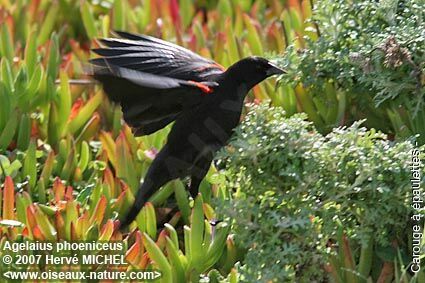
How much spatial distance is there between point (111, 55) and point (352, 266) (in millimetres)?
Result: 1206

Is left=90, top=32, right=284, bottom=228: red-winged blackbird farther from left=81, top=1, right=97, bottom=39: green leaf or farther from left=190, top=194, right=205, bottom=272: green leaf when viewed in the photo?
left=81, top=1, right=97, bottom=39: green leaf

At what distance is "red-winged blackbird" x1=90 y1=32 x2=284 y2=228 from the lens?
3.58 m

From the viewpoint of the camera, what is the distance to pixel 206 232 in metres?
3.39

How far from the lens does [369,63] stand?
346 cm

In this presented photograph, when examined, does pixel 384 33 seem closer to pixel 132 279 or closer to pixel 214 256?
pixel 214 256

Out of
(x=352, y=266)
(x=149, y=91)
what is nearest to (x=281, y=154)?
(x=352, y=266)

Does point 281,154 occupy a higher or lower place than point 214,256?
higher

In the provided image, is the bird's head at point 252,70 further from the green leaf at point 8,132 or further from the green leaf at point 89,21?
the green leaf at point 89,21

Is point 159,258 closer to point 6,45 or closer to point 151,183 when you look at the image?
point 151,183

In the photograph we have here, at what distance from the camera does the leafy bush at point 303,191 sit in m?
2.98

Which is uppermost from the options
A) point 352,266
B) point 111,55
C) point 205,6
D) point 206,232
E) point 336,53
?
point 205,6

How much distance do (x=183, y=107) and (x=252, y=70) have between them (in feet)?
1.00

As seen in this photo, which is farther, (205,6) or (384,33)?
(205,6)

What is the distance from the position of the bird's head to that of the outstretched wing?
0.09 m
